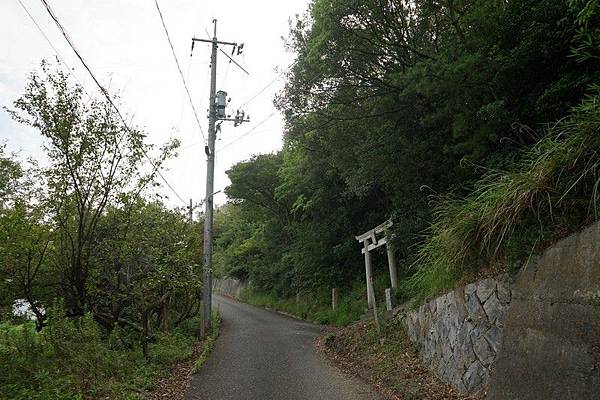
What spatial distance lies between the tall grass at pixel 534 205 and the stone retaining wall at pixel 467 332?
1.11ft

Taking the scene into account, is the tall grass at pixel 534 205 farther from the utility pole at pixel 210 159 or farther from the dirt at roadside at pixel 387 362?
the utility pole at pixel 210 159

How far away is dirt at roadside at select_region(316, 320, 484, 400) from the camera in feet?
18.8

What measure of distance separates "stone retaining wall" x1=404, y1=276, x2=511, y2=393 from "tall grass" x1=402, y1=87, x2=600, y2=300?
34cm

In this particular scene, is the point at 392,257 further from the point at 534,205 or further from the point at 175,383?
the point at 534,205

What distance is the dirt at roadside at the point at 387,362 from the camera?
5.72m

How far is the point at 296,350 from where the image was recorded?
32.7 feet

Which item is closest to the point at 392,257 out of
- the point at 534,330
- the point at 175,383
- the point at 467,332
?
the point at 467,332

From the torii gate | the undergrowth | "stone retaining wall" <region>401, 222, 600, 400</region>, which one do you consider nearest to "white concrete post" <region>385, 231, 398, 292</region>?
the torii gate

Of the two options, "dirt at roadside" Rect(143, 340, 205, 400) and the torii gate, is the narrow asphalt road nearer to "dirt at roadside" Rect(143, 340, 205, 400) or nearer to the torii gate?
"dirt at roadside" Rect(143, 340, 205, 400)

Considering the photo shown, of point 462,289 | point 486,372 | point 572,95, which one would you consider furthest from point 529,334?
point 572,95

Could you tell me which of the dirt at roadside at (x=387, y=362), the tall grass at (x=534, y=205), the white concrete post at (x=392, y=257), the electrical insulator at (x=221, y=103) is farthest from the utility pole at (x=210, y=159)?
the tall grass at (x=534, y=205)

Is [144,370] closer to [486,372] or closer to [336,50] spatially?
[486,372]

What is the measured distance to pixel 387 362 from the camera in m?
7.32

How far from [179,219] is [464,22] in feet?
28.6
